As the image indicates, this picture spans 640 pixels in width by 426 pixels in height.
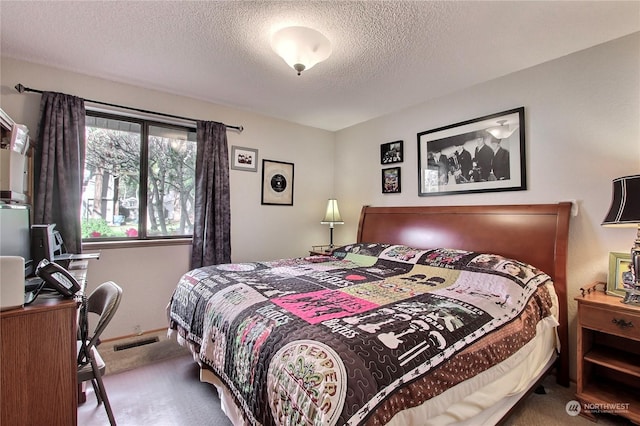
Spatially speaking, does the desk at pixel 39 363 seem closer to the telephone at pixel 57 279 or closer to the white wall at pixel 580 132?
the telephone at pixel 57 279

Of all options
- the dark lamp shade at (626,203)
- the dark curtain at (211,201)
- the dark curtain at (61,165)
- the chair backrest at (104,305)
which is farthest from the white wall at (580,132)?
the dark curtain at (61,165)

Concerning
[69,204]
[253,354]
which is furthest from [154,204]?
[253,354]

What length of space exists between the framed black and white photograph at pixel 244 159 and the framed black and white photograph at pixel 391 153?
159 cm

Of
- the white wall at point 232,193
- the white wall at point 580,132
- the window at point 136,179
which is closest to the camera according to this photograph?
the white wall at point 580,132

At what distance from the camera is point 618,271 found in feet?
6.39

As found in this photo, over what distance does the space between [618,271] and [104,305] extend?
325 centimetres

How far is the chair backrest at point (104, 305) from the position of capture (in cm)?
151

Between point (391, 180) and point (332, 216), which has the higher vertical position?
point (391, 180)

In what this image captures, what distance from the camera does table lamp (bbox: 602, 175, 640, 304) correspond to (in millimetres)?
1705

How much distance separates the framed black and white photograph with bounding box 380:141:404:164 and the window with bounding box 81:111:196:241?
226 cm

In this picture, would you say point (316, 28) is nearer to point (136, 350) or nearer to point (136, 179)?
point (136, 179)

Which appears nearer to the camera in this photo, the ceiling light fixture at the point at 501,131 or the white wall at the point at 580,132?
the white wall at the point at 580,132

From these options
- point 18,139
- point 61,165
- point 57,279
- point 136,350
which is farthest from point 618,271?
point 61,165

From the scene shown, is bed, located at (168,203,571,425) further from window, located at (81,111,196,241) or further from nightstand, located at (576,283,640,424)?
window, located at (81,111,196,241)
